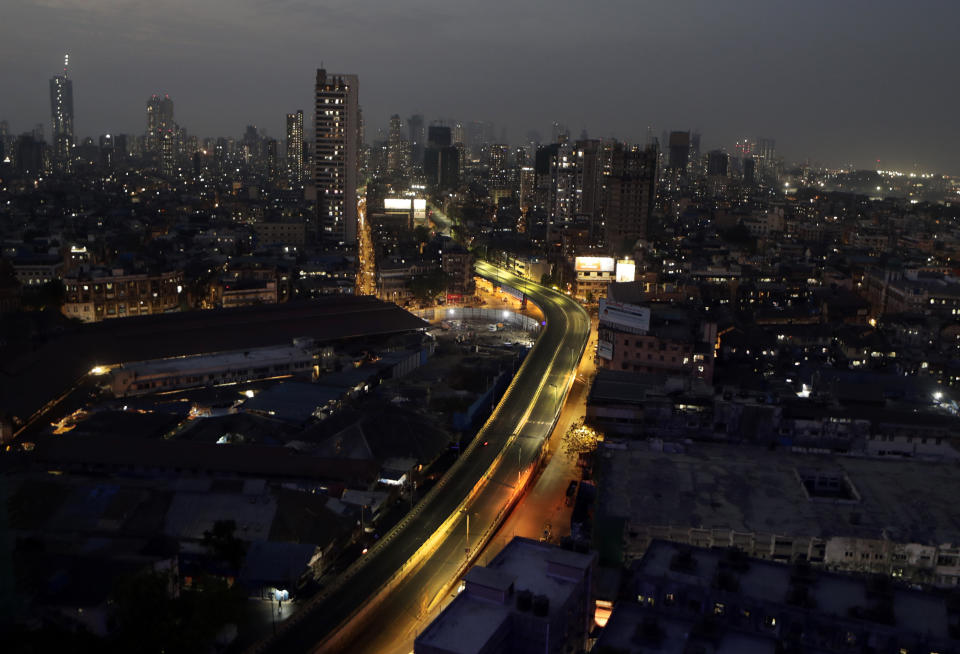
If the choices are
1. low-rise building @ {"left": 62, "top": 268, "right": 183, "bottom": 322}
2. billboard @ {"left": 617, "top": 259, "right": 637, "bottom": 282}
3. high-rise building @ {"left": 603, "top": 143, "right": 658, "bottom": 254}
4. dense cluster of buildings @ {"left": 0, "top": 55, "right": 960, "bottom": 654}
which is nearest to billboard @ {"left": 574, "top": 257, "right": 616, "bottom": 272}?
dense cluster of buildings @ {"left": 0, "top": 55, "right": 960, "bottom": 654}

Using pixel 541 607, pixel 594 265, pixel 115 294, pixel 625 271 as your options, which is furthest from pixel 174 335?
pixel 625 271

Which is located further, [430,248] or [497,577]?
[430,248]

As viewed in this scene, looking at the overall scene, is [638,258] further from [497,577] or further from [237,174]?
[237,174]

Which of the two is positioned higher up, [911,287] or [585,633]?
[911,287]

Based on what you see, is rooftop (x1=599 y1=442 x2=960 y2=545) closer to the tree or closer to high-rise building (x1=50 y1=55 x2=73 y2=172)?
the tree

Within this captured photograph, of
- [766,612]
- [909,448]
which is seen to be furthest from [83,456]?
[909,448]

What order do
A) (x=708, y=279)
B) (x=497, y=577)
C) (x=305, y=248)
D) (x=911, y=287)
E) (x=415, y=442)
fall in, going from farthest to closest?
(x=305, y=248), (x=708, y=279), (x=911, y=287), (x=415, y=442), (x=497, y=577)

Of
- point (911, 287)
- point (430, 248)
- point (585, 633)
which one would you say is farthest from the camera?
point (430, 248)

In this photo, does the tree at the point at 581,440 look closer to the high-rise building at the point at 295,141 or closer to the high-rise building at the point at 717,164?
the high-rise building at the point at 295,141
